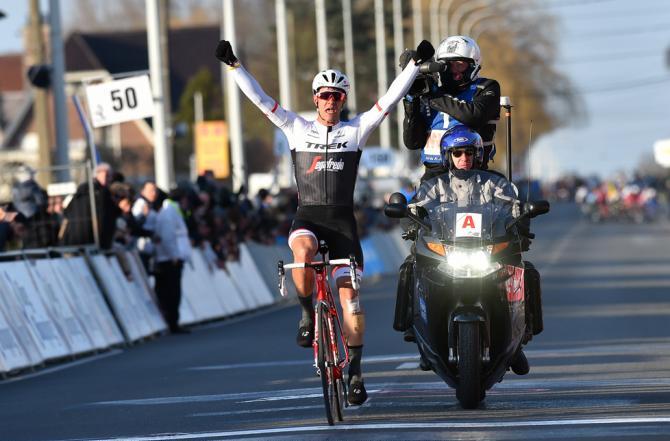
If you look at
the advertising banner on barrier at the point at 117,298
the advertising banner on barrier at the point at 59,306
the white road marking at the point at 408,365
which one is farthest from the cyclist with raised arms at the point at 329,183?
the advertising banner on barrier at the point at 117,298

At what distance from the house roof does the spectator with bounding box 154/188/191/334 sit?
66390 millimetres

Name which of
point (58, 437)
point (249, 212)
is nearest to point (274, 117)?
point (58, 437)

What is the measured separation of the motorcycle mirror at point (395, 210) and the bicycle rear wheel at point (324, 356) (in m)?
0.68

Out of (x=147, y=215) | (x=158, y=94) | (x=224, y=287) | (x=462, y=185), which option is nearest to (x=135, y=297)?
(x=147, y=215)

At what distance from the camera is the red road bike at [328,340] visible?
11.2m

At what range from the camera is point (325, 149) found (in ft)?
39.8

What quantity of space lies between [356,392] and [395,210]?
1152mm

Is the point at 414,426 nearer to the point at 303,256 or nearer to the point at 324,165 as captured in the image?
the point at 303,256

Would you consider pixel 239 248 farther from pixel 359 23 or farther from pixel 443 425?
pixel 359 23

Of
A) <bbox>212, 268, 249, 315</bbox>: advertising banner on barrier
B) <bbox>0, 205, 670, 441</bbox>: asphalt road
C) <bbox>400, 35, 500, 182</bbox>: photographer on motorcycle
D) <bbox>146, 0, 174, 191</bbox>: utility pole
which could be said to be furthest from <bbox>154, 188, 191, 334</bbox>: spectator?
<bbox>400, 35, 500, 182</bbox>: photographer on motorcycle

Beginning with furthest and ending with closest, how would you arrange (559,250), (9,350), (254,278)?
(559,250)
(254,278)
(9,350)

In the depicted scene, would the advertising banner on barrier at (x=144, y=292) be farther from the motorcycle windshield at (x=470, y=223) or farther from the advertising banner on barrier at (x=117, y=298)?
the motorcycle windshield at (x=470, y=223)

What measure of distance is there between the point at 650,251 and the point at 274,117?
3698 centimetres

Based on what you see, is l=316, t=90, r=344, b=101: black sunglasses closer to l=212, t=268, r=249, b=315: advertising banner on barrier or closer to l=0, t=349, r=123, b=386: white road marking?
l=0, t=349, r=123, b=386: white road marking
